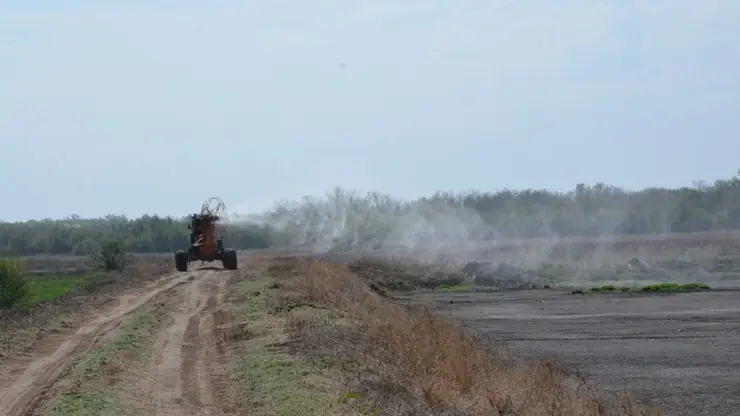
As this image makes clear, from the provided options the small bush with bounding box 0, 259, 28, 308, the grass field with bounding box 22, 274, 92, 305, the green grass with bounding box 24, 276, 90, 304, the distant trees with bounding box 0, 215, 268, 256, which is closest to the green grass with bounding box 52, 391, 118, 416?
the grass field with bounding box 22, 274, 92, 305

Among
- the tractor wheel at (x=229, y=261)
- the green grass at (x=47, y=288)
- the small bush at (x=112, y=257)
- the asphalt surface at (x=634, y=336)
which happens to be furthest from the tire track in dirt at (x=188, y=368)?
the small bush at (x=112, y=257)

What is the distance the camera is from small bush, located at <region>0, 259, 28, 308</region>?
52.8 meters

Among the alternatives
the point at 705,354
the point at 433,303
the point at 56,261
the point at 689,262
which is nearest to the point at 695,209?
the point at 689,262

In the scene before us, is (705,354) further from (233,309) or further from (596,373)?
(233,309)

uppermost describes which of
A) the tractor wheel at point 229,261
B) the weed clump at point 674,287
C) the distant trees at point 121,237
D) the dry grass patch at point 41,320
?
the distant trees at point 121,237

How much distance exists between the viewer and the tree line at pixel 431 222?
10881 centimetres

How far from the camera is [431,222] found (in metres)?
114

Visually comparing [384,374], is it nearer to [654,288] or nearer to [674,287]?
[654,288]

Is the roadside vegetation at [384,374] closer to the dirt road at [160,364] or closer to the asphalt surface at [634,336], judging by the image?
the dirt road at [160,364]

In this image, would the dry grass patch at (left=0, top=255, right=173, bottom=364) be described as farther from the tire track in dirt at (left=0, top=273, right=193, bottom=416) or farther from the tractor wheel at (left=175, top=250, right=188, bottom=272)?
the tractor wheel at (left=175, top=250, right=188, bottom=272)

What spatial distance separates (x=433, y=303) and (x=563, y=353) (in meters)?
21.8

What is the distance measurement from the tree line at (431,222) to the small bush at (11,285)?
2893cm

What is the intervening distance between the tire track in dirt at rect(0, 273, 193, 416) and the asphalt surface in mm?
11095

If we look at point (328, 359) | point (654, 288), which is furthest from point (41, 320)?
point (654, 288)
